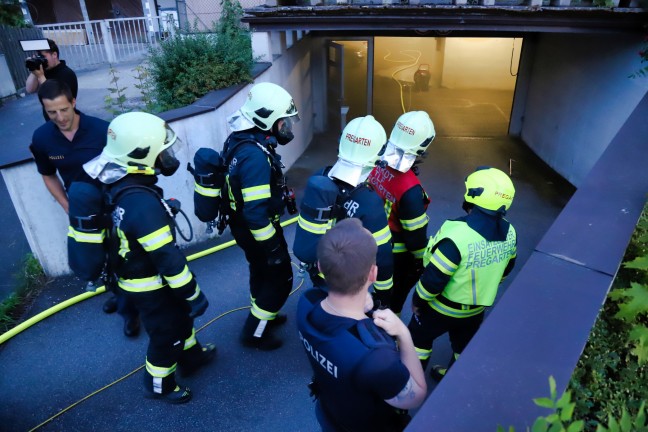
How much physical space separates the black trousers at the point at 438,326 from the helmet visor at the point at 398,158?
0.99 m

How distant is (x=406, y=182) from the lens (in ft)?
10.5

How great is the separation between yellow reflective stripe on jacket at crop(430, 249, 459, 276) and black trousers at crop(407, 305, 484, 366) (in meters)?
0.42

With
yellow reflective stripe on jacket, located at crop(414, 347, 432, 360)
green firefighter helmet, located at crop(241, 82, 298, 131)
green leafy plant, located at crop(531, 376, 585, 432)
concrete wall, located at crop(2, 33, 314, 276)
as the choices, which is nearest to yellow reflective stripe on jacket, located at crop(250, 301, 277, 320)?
yellow reflective stripe on jacket, located at crop(414, 347, 432, 360)

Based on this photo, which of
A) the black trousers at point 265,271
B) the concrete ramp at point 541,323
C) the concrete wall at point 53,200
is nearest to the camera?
the concrete ramp at point 541,323

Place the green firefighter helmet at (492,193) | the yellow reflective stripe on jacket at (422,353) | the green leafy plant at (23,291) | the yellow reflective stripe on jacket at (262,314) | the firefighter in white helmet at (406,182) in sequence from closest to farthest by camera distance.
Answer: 1. the green firefighter helmet at (492,193)
2. the firefighter in white helmet at (406,182)
3. the yellow reflective stripe on jacket at (422,353)
4. the yellow reflective stripe on jacket at (262,314)
5. the green leafy plant at (23,291)

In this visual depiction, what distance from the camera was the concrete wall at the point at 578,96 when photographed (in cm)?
678

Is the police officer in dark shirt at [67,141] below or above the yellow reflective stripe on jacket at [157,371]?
above

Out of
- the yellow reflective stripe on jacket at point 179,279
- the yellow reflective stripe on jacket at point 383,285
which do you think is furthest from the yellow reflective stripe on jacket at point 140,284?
the yellow reflective stripe on jacket at point 383,285

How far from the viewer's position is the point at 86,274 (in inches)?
113

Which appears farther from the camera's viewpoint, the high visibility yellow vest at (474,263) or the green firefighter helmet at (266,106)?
the green firefighter helmet at (266,106)

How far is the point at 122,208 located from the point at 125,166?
28 cm

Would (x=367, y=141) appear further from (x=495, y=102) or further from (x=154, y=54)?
(x=495, y=102)

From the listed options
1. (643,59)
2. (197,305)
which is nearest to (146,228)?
(197,305)

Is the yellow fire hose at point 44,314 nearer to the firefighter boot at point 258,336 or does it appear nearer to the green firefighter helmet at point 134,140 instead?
the firefighter boot at point 258,336
